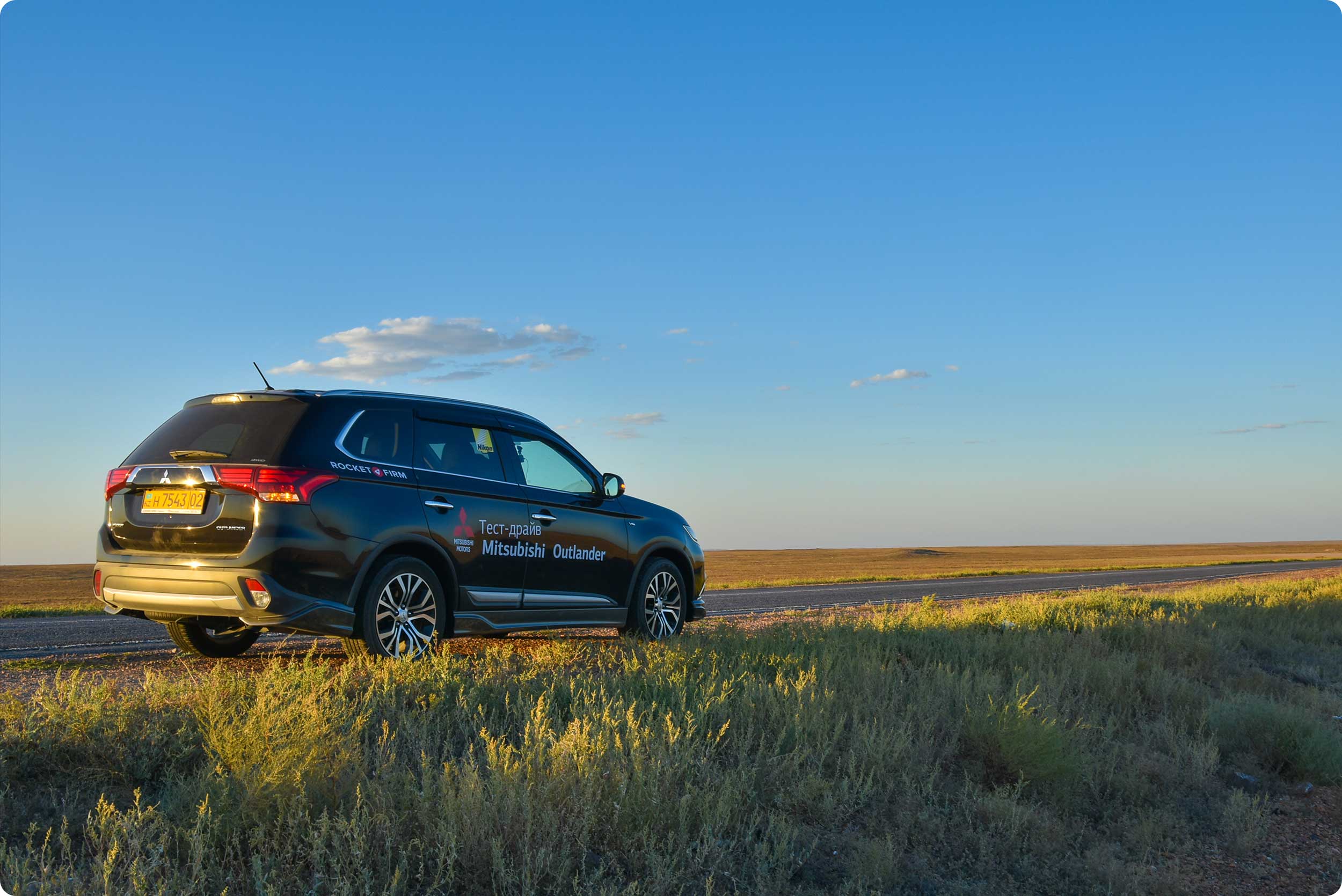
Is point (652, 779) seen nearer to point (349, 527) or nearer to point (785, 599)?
point (349, 527)

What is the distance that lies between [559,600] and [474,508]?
1.22 metres

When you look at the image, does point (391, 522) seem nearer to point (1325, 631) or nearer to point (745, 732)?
point (745, 732)

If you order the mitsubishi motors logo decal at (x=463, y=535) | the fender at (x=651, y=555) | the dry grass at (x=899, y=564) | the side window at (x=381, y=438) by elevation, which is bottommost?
the dry grass at (x=899, y=564)

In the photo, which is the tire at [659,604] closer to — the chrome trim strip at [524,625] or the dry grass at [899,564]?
the chrome trim strip at [524,625]

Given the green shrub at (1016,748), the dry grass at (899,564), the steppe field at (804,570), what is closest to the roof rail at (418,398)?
the green shrub at (1016,748)

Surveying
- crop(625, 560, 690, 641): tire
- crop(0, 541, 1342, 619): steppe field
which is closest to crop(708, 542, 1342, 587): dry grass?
crop(0, 541, 1342, 619): steppe field

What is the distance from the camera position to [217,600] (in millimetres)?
6621

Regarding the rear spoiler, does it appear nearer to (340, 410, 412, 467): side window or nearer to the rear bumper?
(340, 410, 412, 467): side window

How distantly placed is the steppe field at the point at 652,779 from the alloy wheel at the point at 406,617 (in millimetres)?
459

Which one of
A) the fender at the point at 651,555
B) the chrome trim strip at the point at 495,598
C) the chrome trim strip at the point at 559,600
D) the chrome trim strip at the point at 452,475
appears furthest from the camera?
the fender at the point at 651,555

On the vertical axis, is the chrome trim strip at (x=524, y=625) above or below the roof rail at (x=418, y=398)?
below

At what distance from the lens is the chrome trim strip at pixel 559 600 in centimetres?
820

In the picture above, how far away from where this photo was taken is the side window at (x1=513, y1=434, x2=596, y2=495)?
28.1ft

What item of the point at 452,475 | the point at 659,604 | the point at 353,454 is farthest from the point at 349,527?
the point at 659,604
